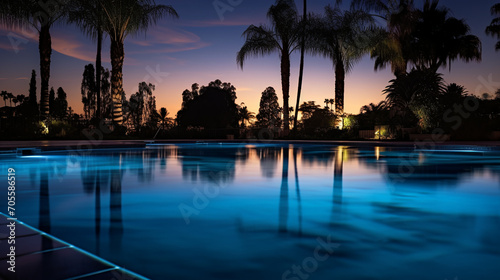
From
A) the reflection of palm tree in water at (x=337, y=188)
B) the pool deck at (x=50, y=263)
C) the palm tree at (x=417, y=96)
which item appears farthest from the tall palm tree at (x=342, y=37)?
the pool deck at (x=50, y=263)

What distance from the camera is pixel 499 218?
4910 millimetres

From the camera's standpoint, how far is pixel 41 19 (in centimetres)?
2142

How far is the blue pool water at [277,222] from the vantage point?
10.4ft

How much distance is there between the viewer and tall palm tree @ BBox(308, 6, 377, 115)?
2741 cm

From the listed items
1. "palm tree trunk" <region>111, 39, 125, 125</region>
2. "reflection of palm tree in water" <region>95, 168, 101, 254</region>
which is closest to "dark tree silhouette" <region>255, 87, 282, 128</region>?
"palm tree trunk" <region>111, 39, 125, 125</region>

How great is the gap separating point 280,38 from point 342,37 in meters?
4.22

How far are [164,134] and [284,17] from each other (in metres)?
12.0

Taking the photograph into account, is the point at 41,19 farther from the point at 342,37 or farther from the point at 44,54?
the point at 342,37

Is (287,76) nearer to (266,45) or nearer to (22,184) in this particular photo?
(266,45)

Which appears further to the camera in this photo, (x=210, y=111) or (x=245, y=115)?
(x=245, y=115)

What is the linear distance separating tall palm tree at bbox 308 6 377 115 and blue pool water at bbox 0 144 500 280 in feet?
63.4

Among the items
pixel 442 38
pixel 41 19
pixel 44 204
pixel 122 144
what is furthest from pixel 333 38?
pixel 44 204

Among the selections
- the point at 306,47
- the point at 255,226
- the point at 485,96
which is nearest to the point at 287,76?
the point at 306,47

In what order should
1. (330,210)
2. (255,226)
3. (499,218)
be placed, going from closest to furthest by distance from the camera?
(255,226)
(499,218)
(330,210)
